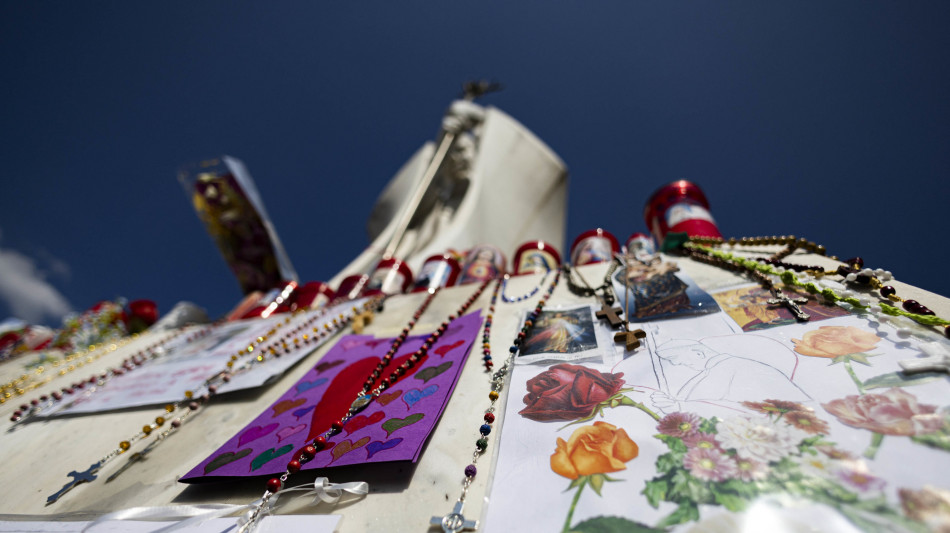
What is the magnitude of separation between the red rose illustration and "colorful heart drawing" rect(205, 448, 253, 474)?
766 millimetres

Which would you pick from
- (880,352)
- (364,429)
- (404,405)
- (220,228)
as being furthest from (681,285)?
(220,228)

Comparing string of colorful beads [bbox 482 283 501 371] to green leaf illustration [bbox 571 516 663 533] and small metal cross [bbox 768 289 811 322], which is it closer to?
green leaf illustration [bbox 571 516 663 533]

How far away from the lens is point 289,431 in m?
1.16

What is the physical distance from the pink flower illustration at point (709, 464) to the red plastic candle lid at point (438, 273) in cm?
192

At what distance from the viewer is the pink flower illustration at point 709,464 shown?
0.69m

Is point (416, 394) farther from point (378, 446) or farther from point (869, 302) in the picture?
point (869, 302)

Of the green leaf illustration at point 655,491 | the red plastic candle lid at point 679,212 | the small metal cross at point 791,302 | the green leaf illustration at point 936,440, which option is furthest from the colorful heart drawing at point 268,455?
the red plastic candle lid at point 679,212

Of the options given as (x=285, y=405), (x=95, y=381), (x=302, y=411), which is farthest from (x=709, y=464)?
(x=95, y=381)

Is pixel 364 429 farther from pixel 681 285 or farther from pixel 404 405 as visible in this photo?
pixel 681 285

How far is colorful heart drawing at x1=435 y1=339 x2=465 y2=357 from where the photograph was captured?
4.73 feet

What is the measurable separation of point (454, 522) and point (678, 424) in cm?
50

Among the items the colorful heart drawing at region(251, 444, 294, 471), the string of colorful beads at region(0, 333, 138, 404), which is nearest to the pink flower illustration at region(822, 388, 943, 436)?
the colorful heart drawing at region(251, 444, 294, 471)

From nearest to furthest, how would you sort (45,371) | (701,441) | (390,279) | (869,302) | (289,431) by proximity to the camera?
(701,441) < (869,302) < (289,431) < (45,371) < (390,279)

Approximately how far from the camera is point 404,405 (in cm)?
112
